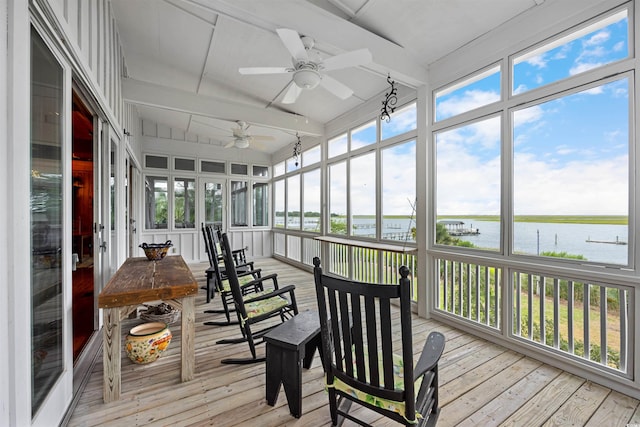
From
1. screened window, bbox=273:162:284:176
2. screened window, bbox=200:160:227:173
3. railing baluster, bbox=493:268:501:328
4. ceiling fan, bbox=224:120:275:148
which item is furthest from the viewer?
screened window, bbox=273:162:284:176

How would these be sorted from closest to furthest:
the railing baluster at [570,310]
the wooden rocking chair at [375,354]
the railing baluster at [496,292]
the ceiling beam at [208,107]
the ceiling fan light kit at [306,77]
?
1. the wooden rocking chair at [375,354]
2. the railing baluster at [570,310]
3. the ceiling fan light kit at [306,77]
4. the railing baluster at [496,292]
5. the ceiling beam at [208,107]

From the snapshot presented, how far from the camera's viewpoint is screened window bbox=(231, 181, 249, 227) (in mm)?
7965

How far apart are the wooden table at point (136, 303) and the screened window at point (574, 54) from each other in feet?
11.6

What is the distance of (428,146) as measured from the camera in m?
3.58

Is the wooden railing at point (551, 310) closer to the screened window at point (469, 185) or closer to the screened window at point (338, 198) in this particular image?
the screened window at point (469, 185)

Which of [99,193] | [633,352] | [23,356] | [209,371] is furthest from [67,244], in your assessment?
[633,352]

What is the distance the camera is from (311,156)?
6516 millimetres

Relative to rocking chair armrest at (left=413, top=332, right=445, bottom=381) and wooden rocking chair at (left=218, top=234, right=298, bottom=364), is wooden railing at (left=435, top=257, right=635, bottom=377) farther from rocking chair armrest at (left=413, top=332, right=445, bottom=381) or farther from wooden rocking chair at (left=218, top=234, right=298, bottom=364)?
wooden rocking chair at (left=218, top=234, right=298, bottom=364)

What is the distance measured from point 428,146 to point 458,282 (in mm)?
1735

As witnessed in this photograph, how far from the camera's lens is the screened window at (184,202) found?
7.25 metres

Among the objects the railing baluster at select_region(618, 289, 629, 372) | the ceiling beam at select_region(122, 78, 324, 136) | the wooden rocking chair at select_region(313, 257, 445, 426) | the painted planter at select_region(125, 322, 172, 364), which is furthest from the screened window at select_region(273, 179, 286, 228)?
the railing baluster at select_region(618, 289, 629, 372)

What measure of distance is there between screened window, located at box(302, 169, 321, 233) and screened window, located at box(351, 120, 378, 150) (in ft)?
4.45

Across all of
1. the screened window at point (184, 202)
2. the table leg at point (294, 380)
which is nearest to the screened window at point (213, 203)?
the screened window at point (184, 202)

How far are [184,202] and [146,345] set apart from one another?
18.4 feet
